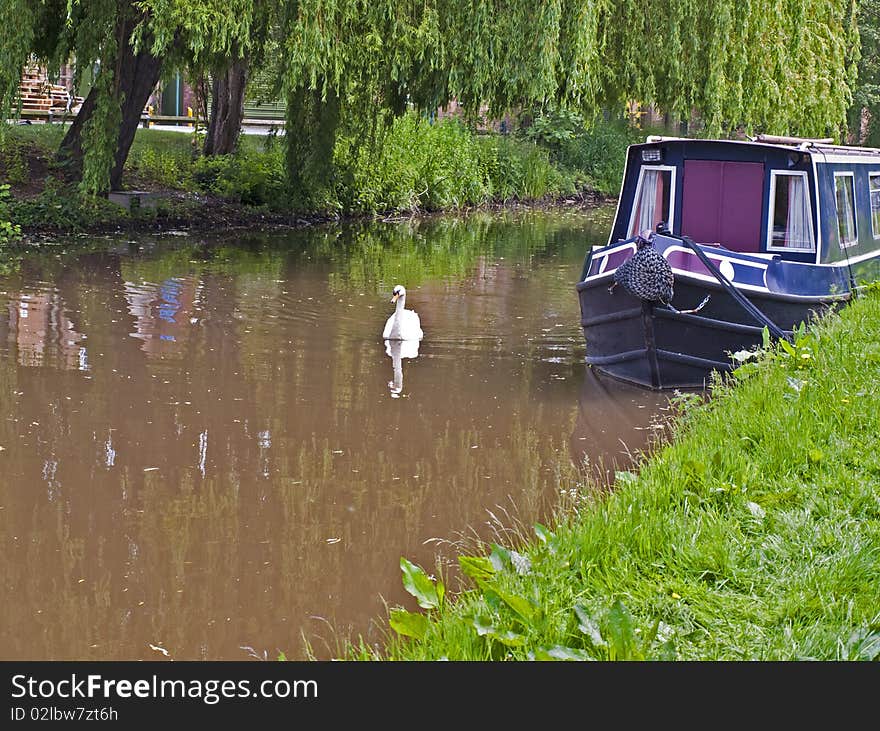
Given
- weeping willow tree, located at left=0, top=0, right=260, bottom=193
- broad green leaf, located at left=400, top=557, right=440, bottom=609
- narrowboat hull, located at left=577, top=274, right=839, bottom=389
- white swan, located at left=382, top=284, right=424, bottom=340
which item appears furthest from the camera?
weeping willow tree, located at left=0, top=0, right=260, bottom=193

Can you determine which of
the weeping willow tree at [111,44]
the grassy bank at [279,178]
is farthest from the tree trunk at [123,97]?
the grassy bank at [279,178]

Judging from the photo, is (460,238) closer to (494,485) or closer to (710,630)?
(494,485)

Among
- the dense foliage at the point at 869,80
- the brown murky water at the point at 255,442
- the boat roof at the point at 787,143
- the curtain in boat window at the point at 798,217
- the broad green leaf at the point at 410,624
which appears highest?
the dense foliage at the point at 869,80

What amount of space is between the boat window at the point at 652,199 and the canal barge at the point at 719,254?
0.04ft

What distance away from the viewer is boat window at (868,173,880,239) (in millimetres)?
15078

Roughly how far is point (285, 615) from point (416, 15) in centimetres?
1383

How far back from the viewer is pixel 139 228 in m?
20.7

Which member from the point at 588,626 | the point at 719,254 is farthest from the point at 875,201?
the point at 588,626

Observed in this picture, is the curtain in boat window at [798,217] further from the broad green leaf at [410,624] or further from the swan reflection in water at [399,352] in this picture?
the broad green leaf at [410,624]

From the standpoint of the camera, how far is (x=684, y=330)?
11.7 m

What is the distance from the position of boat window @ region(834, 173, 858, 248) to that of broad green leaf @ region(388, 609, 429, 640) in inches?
391

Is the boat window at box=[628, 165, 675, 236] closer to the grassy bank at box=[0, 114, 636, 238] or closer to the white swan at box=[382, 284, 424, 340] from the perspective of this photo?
the white swan at box=[382, 284, 424, 340]

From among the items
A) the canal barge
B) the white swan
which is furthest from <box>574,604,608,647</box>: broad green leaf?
the white swan

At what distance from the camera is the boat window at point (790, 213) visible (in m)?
12.9
